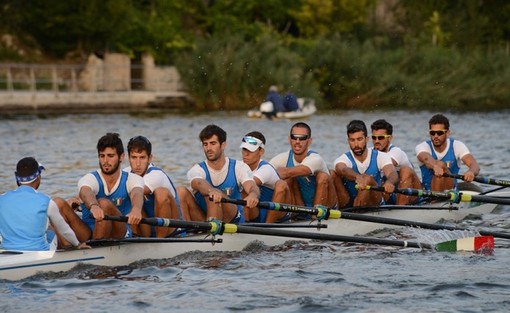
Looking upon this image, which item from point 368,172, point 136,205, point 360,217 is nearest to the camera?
point 136,205

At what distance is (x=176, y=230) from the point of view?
12164 millimetres

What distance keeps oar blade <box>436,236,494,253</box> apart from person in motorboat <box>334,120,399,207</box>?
1.15 meters

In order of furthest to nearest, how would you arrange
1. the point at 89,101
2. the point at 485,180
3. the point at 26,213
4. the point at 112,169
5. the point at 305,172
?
the point at 89,101, the point at 485,180, the point at 305,172, the point at 112,169, the point at 26,213

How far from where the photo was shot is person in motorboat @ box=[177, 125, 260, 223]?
12234 mm

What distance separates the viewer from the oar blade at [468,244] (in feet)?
41.7

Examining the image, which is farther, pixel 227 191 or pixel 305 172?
pixel 305 172

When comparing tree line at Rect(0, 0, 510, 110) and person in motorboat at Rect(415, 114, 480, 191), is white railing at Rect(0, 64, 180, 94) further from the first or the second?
person in motorboat at Rect(415, 114, 480, 191)

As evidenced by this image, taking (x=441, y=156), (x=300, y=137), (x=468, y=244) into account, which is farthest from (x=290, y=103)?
(x=468, y=244)

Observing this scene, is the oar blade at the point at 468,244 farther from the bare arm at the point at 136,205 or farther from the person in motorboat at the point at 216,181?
the bare arm at the point at 136,205

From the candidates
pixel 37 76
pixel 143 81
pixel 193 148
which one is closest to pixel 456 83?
pixel 143 81

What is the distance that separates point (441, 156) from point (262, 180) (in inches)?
145

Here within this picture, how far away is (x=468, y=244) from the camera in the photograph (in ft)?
41.8

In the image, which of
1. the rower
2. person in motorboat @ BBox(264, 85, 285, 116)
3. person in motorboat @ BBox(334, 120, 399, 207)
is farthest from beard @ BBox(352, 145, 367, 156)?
person in motorboat @ BBox(264, 85, 285, 116)

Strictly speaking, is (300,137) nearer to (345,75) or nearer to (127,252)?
(127,252)
